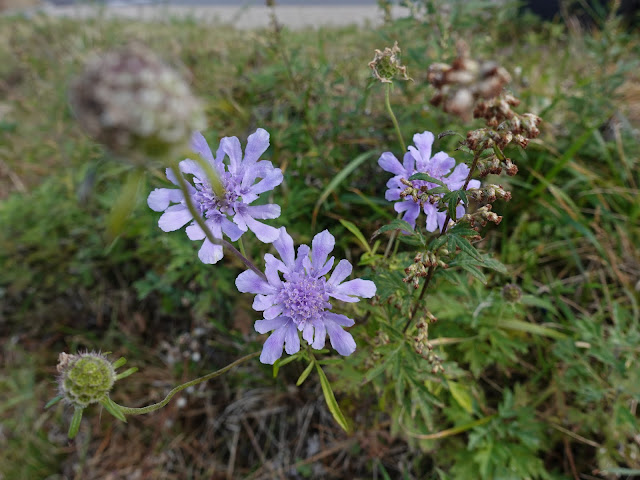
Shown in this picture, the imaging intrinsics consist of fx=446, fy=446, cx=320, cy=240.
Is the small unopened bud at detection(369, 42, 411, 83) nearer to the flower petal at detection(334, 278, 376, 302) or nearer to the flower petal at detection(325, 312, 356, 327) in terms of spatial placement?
the flower petal at detection(334, 278, 376, 302)

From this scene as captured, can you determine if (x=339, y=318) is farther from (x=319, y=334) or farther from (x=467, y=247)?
(x=467, y=247)

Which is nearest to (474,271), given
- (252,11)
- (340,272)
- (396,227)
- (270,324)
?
(396,227)

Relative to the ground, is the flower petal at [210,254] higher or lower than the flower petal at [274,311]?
higher

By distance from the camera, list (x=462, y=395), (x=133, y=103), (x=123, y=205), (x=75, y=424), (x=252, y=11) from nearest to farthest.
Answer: (x=133, y=103), (x=123, y=205), (x=75, y=424), (x=462, y=395), (x=252, y=11)

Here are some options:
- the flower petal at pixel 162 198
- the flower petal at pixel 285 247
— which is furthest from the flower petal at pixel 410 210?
the flower petal at pixel 162 198

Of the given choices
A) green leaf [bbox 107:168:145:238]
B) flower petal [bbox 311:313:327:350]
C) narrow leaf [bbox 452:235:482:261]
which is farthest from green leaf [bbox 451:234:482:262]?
green leaf [bbox 107:168:145:238]

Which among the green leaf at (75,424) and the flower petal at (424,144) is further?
the flower petal at (424,144)

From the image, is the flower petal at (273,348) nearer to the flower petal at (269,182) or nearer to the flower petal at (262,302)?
the flower petal at (262,302)

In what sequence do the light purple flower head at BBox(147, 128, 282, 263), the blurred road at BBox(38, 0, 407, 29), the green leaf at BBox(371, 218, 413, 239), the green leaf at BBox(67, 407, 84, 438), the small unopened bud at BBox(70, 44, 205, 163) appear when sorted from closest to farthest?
1. the small unopened bud at BBox(70, 44, 205, 163)
2. the green leaf at BBox(67, 407, 84, 438)
3. the green leaf at BBox(371, 218, 413, 239)
4. the light purple flower head at BBox(147, 128, 282, 263)
5. the blurred road at BBox(38, 0, 407, 29)
